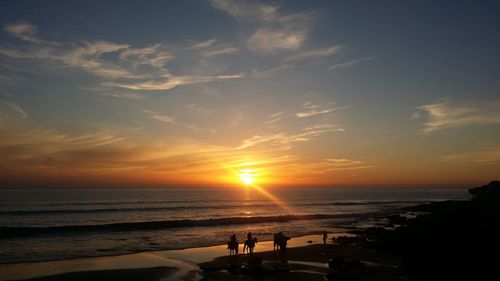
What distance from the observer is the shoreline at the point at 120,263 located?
23.5 metres

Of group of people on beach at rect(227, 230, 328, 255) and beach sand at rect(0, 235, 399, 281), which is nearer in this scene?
beach sand at rect(0, 235, 399, 281)

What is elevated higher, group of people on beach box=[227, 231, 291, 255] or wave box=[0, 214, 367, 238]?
group of people on beach box=[227, 231, 291, 255]

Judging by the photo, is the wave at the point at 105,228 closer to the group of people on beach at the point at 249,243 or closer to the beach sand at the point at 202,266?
the beach sand at the point at 202,266

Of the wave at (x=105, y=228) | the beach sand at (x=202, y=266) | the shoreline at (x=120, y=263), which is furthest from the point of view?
the wave at (x=105, y=228)

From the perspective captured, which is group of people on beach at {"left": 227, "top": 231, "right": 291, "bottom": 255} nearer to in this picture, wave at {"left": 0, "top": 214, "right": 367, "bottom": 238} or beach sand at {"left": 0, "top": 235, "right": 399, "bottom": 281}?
beach sand at {"left": 0, "top": 235, "right": 399, "bottom": 281}

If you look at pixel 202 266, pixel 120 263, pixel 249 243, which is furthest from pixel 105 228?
pixel 202 266

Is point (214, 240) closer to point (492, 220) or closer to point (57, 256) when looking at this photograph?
point (57, 256)

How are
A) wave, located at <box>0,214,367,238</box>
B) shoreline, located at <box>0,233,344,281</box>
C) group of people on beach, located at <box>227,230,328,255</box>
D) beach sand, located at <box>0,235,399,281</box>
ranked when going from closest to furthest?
beach sand, located at <box>0,235,399,281</box>
shoreline, located at <box>0,233,344,281</box>
group of people on beach, located at <box>227,230,328,255</box>
wave, located at <box>0,214,367,238</box>

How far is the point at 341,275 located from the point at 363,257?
7456 millimetres

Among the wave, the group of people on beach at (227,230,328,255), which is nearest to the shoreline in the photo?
the group of people on beach at (227,230,328,255)

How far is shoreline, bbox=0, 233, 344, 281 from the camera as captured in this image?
23484mm

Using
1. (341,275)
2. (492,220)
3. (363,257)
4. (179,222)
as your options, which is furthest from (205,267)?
(179,222)

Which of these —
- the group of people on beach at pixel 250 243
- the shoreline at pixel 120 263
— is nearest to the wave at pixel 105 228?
the shoreline at pixel 120 263

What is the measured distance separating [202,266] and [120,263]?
233 inches
